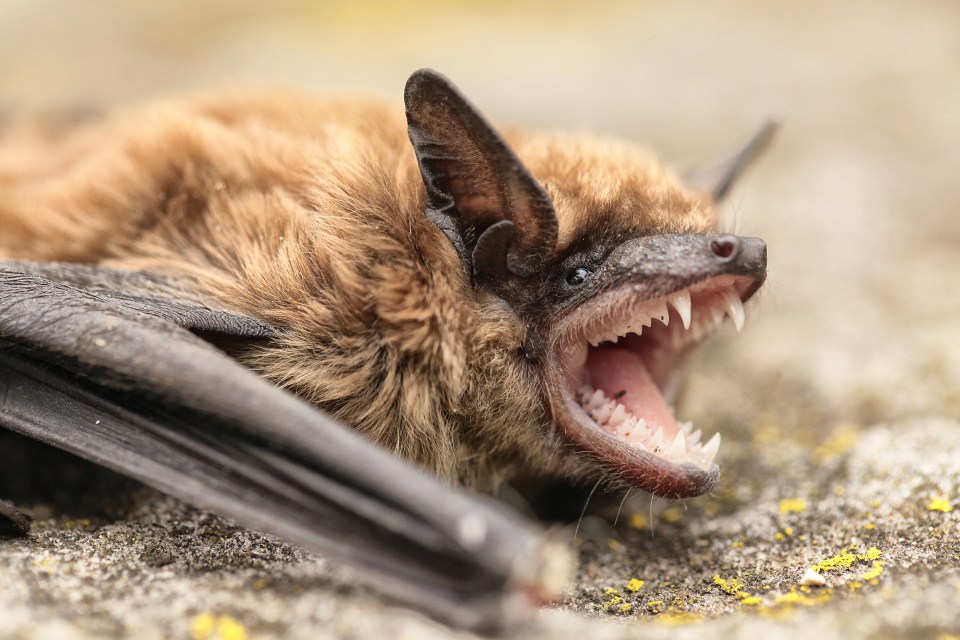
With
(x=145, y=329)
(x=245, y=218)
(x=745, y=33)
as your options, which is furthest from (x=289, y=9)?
(x=145, y=329)

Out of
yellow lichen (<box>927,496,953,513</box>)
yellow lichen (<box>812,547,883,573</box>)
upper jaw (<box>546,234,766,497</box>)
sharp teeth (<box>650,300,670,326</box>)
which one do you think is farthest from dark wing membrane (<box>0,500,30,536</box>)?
yellow lichen (<box>927,496,953,513</box>)

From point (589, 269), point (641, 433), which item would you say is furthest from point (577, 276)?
point (641, 433)

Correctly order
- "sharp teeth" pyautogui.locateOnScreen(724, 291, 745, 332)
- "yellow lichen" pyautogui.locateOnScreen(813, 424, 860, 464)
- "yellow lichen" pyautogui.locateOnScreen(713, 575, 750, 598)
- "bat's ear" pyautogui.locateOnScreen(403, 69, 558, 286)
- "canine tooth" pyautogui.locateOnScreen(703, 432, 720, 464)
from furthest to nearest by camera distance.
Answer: "yellow lichen" pyautogui.locateOnScreen(813, 424, 860, 464) < "sharp teeth" pyautogui.locateOnScreen(724, 291, 745, 332) < "canine tooth" pyautogui.locateOnScreen(703, 432, 720, 464) < "yellow lichen" pyautogui.locateOnScreen(713, 575, 750, 598) < "bat's ear" pyautogui.locateOnScreen(403, 69, 558, 286)

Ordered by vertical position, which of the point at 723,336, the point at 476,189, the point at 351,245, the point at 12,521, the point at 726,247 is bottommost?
the point at 12,521

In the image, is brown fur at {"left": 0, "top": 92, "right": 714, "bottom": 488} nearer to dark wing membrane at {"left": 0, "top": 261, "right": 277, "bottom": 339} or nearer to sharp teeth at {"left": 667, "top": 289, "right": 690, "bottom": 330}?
dark wing membrane at {"left": 0, "top": 261, "right": 277, "bottom": 339}

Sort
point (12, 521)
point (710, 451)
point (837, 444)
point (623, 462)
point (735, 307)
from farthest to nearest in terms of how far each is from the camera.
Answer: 1. point (837, 444)
2. point (735, 307)
3. point (710, 451)
4. point (623, 462)
5. point (12, 521)

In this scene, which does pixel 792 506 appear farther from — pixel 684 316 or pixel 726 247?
pixel 726 247
